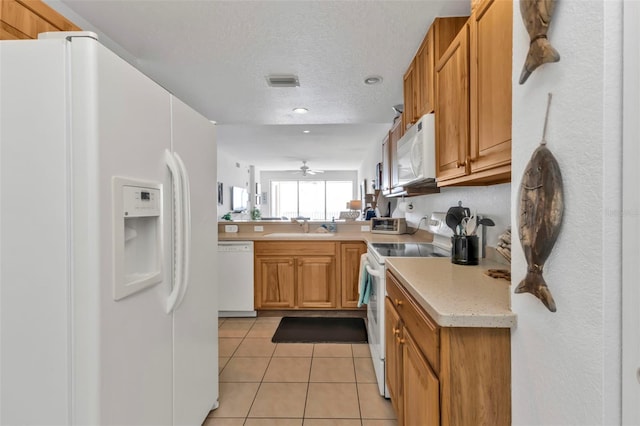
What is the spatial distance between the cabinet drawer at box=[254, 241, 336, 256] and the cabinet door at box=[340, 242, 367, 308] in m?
0.15

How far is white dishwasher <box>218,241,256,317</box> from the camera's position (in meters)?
3.30

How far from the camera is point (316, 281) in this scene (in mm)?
3311

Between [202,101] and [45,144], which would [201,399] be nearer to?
[45,144]

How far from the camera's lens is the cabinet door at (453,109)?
1.38 meters

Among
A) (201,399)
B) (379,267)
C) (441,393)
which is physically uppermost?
→ (379,267)

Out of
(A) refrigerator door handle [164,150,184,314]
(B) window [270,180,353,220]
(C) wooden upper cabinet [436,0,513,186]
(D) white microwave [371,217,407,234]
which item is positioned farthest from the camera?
(B) window [270,180,353,220]

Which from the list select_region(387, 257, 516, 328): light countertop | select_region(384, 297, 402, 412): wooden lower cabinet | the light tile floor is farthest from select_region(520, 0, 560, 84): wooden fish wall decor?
the light tile floor

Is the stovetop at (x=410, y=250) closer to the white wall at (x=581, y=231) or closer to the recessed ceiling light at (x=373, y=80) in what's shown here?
the white wall at (x=581, y=231)

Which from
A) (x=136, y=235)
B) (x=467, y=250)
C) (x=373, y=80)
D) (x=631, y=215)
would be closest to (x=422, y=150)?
(x=467, y=250)

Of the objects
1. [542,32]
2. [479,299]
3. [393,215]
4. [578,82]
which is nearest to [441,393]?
[479,299]

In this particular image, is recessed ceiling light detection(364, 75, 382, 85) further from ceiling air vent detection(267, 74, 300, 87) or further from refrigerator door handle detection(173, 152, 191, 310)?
refrigerator door handle detection(173, 152, 191, 310)

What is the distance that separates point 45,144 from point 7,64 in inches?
10.1

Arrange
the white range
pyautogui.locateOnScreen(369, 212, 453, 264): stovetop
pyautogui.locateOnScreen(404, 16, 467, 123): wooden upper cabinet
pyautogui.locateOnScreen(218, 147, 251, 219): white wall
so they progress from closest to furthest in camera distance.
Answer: pyautogui.locateOnScreen(404, 16, 467, 123): wooden upper cabinet
the white range
pyautogui.locateOnScreen(369, 212, 453, 264): stovetop
pyautogui.locateOnScreen(218, 147, 251, 219): white wall

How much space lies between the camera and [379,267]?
1929mm
